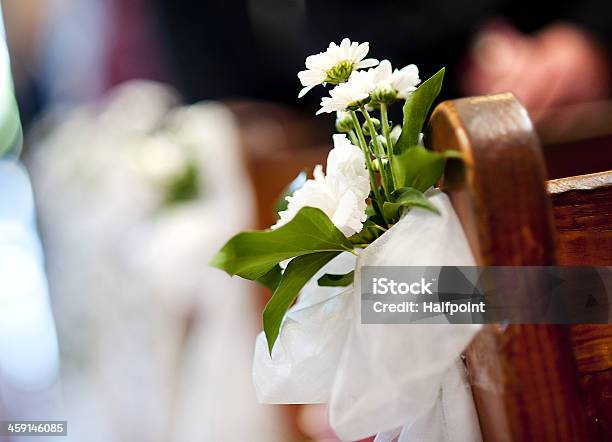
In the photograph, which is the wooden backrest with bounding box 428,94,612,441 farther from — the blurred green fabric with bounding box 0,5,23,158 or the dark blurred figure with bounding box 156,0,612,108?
the dark blurred figure with bounding box 156,0,612,108

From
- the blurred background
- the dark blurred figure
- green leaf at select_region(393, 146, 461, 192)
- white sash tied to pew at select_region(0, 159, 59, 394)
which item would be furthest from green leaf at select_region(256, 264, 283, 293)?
the dark blurred figure

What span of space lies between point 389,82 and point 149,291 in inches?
44.3

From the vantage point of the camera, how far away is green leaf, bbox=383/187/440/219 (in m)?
0.44

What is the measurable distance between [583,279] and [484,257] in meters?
0.12

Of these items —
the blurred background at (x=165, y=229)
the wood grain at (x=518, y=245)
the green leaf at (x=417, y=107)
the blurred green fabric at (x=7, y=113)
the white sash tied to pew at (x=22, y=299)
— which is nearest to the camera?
the wood grain at (x=518, y=245)

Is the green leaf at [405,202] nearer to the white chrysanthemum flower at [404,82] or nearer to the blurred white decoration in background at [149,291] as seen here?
the white chrysanthemum flower at [404,82]

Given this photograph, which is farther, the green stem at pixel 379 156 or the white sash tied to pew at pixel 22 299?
the white sash tied to pew at pixel 22 299

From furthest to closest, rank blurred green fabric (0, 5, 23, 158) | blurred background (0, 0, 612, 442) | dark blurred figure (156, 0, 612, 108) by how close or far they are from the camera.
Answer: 1. dark blurred figure (156, 0, 612, 108)
2. blurred green fabric (0, 5, 23, 158)
3. blurred background (0, 0, 612, 442)

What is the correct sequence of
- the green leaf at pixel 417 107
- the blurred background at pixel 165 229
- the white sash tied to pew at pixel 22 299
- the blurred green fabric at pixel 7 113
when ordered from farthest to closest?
the blurred green fabric at pixel 7 113
the white sash tied to pew at pixel 22 299
the blurred background at pixel 165 229
the green leaf at pixel 417 107

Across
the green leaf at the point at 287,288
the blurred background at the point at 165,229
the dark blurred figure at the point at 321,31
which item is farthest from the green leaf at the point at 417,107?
the dark blurred figure at the point at 321,31

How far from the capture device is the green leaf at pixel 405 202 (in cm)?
44

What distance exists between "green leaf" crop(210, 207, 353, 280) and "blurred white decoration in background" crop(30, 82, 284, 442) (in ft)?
3.44

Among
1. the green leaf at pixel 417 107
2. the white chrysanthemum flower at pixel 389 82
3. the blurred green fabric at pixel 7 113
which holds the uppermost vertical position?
the blurred green fabric at pixel 7 113

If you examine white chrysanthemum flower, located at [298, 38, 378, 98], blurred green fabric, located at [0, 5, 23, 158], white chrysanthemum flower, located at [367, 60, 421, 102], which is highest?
blurred green fabric, located at [0, 5, 23, 158]
